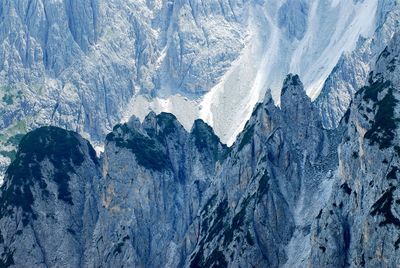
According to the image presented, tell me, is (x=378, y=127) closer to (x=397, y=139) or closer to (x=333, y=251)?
(x=397, y=139)

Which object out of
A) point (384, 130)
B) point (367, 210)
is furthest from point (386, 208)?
point (384, 130)

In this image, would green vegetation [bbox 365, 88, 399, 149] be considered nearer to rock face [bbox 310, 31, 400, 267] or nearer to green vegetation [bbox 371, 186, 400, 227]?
rock face [bbox 310, 31, 400, 267]

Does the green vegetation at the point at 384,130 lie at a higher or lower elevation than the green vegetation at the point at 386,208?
higher

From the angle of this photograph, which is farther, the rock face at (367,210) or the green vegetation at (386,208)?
the rock face at (367,210)

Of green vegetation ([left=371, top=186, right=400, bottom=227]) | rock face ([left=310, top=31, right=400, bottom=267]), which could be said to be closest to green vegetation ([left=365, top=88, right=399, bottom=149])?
rock face ([left=310, top=31, right=400, bottom=267])

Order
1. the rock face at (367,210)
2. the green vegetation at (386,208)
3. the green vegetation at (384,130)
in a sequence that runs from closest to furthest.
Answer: the green vegetation at (386,208) < the rock face at (367,210) < the green vegetation at (384,130)

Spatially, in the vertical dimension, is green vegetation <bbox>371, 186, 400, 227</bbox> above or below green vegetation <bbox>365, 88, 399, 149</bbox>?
below

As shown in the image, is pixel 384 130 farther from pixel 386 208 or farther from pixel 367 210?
pixel 386 208

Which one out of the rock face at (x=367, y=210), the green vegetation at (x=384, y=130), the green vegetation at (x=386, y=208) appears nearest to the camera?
the green vegetation at (x=386, y=208)

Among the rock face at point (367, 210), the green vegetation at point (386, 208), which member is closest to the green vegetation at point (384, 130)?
the rock face at point (367, 210)

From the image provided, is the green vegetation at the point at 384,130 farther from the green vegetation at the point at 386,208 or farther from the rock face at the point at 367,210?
the green vegetation at the point at 386,208

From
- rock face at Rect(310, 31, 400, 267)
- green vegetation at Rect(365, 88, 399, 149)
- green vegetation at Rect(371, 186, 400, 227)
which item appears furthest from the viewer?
green vegetation at Rect(365, 88, 399, 149)
